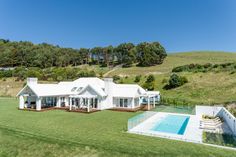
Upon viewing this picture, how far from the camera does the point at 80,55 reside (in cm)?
8638

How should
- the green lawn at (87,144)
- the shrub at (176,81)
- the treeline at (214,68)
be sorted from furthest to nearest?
the treeline at (214,68) < the shrub at (176,81) < the green lawn at (87,144)

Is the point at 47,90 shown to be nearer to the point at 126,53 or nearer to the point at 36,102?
the point at 36,102

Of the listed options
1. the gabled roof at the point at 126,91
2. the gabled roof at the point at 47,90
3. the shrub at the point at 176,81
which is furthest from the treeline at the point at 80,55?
the gabled roof at the point at 47,90

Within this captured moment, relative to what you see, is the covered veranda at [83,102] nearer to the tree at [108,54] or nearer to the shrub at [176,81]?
the shrub at [176,81]

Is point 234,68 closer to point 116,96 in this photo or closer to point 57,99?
point 116,96

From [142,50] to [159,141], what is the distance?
65543mm

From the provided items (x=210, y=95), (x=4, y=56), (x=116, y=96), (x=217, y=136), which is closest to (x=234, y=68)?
(x=210, y=95)

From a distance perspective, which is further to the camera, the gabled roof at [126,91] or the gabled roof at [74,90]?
the gabled roof at [126,91]

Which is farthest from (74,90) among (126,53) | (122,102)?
(126,53)

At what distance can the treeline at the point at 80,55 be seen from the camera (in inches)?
2963

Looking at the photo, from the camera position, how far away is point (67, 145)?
11633mm

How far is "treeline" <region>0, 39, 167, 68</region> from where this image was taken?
75.2 m

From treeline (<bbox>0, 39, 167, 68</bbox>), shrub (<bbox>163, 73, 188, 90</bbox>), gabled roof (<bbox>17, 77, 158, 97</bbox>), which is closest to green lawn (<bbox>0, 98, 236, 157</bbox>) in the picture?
gabled roof (<bbox>17, 77, 158, 97</bbox>)

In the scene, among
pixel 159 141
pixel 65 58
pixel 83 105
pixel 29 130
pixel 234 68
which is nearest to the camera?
pixel 159 141
